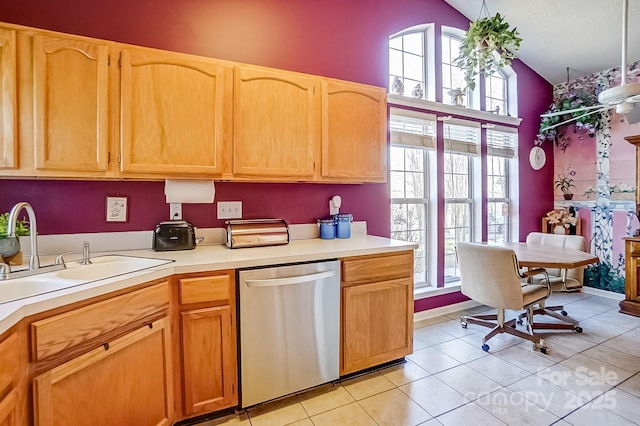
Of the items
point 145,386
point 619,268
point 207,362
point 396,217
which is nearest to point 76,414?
point 145,386

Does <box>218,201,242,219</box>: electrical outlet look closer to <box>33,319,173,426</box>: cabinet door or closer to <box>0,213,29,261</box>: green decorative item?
<box>33,319,173,426</box>: cabinet door

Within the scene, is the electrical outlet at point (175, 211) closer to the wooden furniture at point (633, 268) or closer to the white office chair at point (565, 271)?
the white office chair at point (565, 271)

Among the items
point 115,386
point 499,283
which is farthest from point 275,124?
point 499,283

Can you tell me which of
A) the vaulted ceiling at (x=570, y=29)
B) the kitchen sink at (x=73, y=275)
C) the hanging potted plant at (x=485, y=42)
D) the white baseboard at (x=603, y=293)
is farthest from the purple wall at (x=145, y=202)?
the white baseboard at (x=603, y=293)

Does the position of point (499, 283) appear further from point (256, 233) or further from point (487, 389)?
point (256, 233)

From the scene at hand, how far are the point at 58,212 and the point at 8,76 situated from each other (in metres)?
0.77

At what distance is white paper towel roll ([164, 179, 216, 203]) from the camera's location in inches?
80.9

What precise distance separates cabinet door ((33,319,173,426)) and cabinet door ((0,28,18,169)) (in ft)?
3.58

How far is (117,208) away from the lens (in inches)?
81.1

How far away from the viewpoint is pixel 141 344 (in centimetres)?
150

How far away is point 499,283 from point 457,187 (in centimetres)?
148

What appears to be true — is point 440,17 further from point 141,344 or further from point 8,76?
point 141,344

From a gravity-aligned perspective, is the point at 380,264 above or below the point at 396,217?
below

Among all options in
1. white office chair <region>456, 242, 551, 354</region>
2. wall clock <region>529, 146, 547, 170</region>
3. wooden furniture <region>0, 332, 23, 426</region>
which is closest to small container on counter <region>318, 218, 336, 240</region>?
white office chair <region>456, 242, 551, 354</region>
